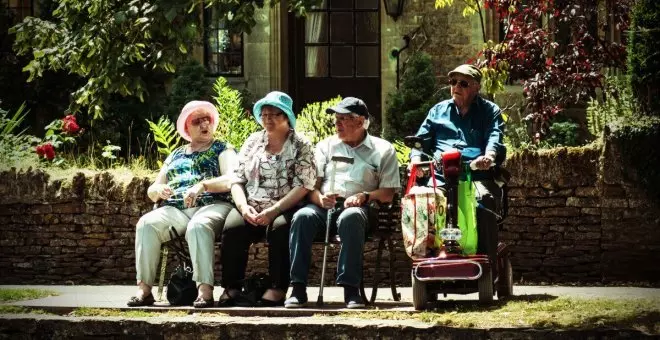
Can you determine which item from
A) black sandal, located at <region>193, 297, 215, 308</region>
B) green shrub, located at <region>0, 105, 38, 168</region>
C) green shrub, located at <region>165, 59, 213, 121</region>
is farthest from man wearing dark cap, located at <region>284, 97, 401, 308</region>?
green shrub, located at <region>165, 59, 213, 121</region>

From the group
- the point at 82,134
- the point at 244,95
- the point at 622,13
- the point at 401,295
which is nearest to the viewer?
the point at 401,295

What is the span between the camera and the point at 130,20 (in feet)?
31.7

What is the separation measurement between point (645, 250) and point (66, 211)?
4.80m

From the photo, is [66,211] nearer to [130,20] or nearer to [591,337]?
[130,20]

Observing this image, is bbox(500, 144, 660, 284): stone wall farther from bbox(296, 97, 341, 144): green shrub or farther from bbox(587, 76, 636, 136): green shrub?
bbox(296, 97, 341, 144): green shrub

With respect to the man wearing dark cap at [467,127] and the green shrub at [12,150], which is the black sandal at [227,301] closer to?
the man wearing dark cap at [467,127]

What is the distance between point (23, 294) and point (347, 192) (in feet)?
8.93

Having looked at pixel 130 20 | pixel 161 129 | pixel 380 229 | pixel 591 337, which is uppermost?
pixel 130 20

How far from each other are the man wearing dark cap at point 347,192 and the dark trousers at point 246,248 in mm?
125

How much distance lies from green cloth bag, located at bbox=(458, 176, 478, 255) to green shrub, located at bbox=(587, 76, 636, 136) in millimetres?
2449

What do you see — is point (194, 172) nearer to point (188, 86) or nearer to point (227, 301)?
point (227, 301)

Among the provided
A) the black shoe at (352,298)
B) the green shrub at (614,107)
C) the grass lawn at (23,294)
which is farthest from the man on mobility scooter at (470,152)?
the grass lawn at (23,294)

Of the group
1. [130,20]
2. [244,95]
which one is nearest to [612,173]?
[130,20]

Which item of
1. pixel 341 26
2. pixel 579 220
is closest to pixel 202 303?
pixel 579 220
